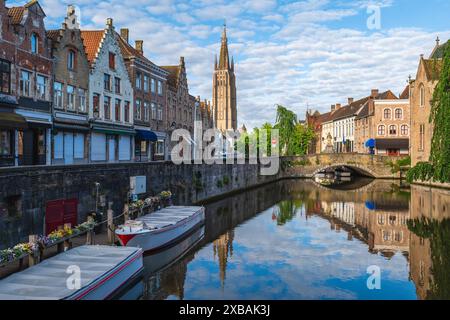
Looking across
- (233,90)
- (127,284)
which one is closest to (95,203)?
(127,284)


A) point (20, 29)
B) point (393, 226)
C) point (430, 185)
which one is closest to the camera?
point (20, 29)

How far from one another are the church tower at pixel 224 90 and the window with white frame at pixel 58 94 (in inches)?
4181

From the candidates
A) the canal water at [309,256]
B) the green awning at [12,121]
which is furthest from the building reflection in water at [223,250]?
the green awning at [12,121]

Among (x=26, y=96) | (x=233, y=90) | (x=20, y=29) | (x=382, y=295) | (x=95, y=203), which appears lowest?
(x=382, y=295)

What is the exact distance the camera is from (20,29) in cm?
2133

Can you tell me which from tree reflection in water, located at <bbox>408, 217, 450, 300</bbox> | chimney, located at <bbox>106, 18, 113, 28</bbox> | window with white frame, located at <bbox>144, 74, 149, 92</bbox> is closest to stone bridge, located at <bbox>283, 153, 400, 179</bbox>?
window with white frame, located at <bbox>144, 74, 149, 92</bbox>

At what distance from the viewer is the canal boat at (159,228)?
1742cm

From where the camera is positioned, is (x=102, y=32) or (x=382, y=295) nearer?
(x=382, y=295)

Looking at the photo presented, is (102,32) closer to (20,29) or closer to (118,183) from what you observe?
(20,29)

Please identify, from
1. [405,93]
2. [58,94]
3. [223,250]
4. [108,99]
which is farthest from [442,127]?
[405,93]

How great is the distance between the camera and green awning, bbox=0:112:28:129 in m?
19.6

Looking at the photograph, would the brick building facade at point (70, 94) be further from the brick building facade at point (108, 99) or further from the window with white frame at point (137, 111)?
the window with white frame at point (137, 111)

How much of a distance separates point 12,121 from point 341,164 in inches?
2033

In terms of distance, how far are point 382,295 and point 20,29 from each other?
1980 centimetres
